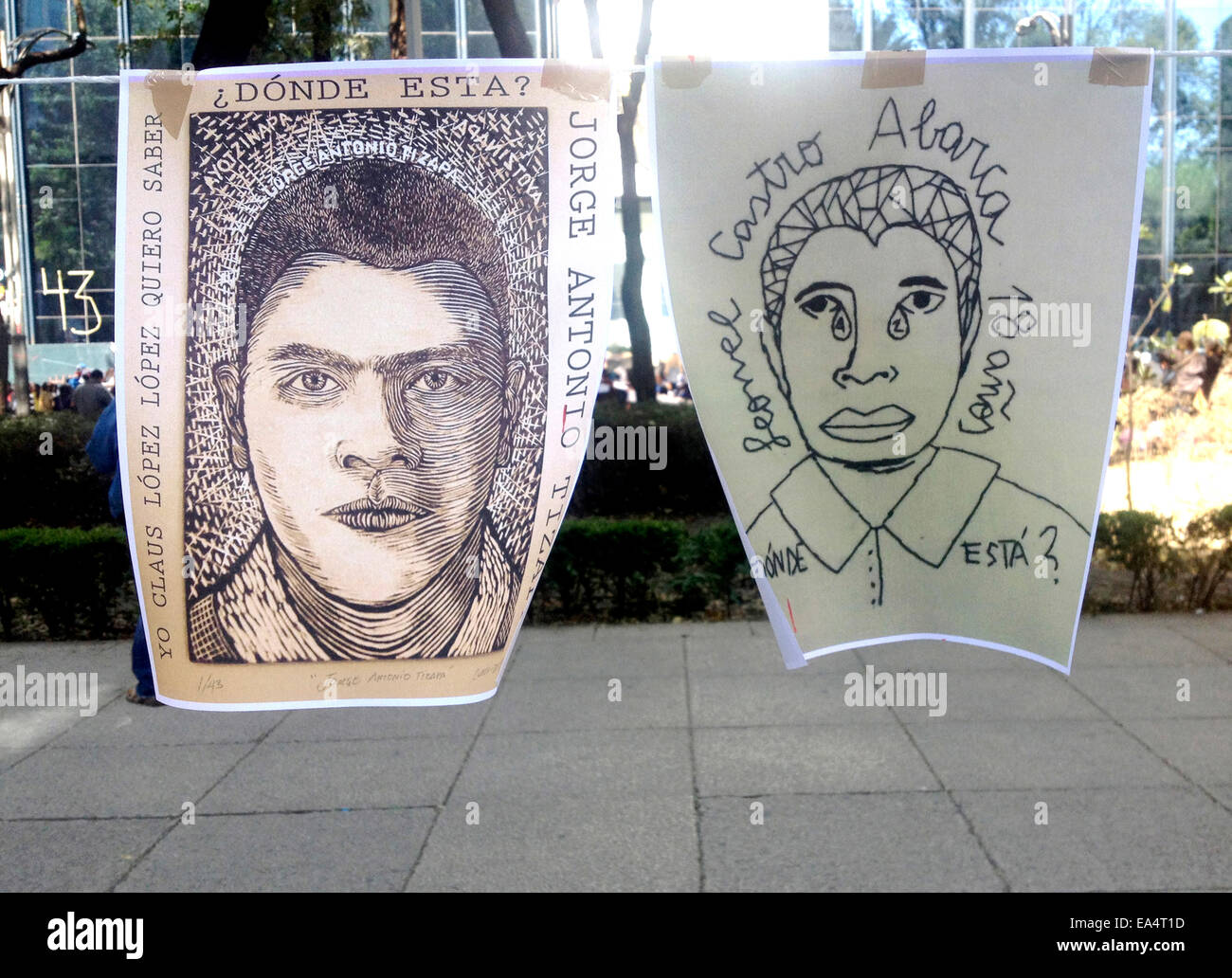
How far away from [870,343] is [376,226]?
63.9 inches

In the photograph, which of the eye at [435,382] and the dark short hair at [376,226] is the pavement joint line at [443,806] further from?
the dark short hair at [376,226]

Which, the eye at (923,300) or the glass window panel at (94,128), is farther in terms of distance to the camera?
the glass window panel at (94,128)

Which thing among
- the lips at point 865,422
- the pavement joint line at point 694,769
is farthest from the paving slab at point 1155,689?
the lips at point 865,422

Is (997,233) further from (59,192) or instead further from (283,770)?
(59,192)

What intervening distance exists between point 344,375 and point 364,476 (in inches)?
12.8

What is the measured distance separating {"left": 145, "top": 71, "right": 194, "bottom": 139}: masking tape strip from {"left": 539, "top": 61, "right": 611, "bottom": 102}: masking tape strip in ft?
3.68

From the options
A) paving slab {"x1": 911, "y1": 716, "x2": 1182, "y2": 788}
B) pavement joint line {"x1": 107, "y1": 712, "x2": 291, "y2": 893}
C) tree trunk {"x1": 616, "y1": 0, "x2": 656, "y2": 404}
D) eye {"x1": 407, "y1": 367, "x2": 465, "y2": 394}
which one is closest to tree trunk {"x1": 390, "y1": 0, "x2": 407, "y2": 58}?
tree trunk {"x1": 616, "y1": 0, "x2": 656, "y2": 404}

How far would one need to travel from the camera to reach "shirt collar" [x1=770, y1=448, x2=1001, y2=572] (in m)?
3.91

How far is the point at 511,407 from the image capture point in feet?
12.5

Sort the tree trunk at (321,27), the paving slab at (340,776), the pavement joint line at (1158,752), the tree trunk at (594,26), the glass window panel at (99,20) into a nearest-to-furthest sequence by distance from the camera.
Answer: the pavement joint line at (1158,752)
the paving slab at (340,776)
the tree trunk at (321,27)
the tree trunk at (594,26)
the glass window panel at (99,20)

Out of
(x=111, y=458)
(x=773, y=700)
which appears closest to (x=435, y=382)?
(x=111, y=458)

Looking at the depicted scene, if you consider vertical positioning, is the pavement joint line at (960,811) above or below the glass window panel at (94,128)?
below

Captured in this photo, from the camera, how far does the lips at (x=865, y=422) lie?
3.89 meters

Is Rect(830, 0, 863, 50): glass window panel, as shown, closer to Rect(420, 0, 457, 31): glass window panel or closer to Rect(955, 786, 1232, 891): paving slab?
Rect(420, 0, 457, 31): glass window panel
